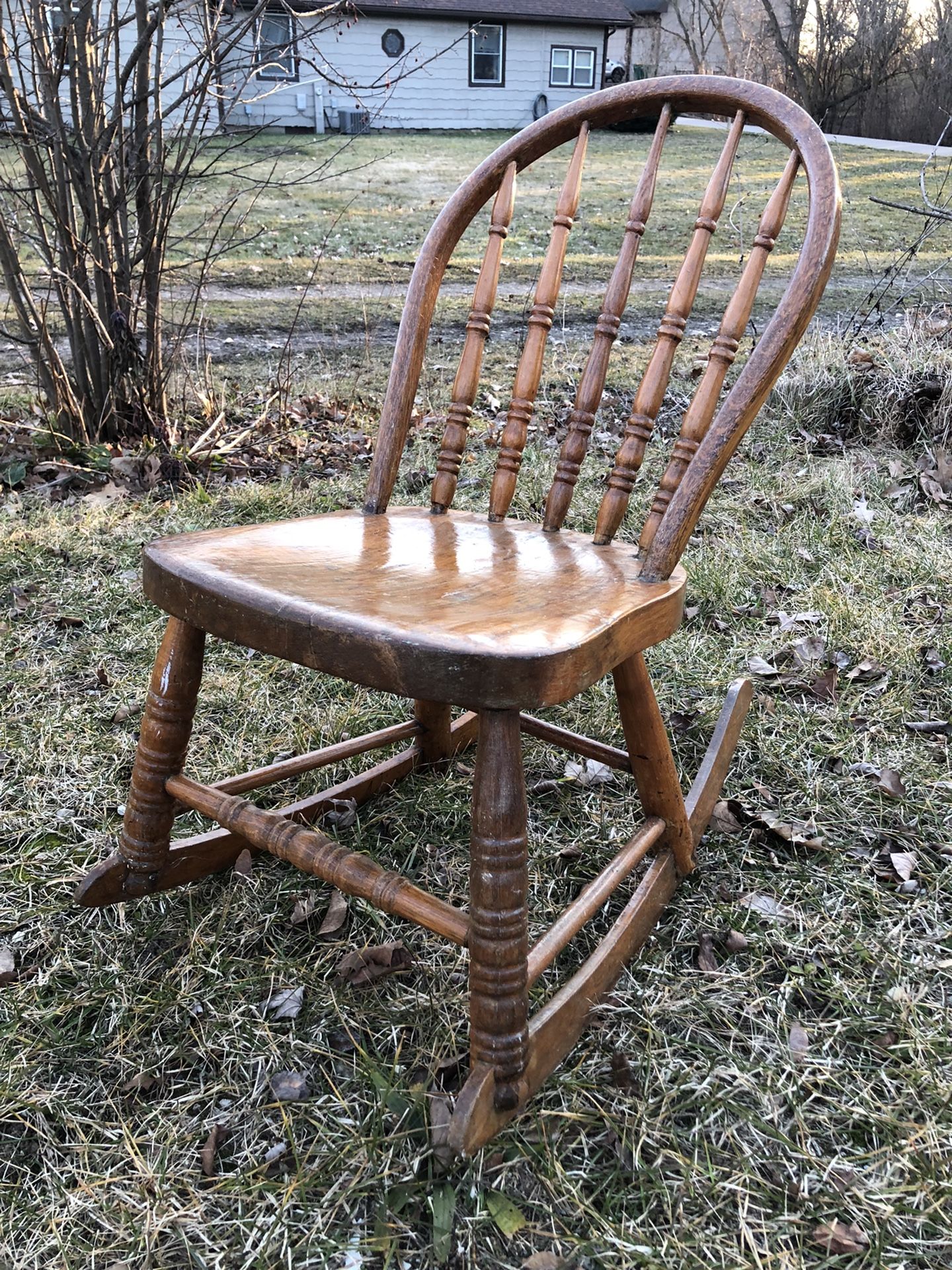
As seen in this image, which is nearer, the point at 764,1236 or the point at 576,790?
the point at 764,1236

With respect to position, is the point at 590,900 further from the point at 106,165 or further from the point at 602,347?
the point at 106,165

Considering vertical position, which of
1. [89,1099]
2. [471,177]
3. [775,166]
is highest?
[775,166]

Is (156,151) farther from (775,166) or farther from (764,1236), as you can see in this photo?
(775,166)

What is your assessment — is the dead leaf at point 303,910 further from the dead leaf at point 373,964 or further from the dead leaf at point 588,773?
the dead leaf at point 588,773

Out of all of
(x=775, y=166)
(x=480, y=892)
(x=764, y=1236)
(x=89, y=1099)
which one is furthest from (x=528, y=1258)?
(x=775, y=166)

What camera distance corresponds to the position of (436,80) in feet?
57.1

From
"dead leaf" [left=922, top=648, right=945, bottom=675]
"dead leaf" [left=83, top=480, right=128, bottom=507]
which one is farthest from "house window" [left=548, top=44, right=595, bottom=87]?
"dead leaf" [left=922, top=648, right=945, bottom=675]

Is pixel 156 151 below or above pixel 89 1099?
above

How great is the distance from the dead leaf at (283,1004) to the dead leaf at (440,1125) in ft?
0.91

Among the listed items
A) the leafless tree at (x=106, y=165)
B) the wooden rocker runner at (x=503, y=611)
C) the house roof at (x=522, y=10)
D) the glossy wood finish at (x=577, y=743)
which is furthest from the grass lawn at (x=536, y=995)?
the house roof at (x=522, y=10)

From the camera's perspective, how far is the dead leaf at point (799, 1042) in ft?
4.70

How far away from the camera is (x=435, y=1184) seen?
1243 mm

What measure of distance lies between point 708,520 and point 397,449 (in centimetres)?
189

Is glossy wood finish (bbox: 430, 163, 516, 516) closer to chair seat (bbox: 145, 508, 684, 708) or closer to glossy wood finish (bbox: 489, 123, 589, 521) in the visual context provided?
glossy wood finish (bbox: 489, 123, 589, 521)
